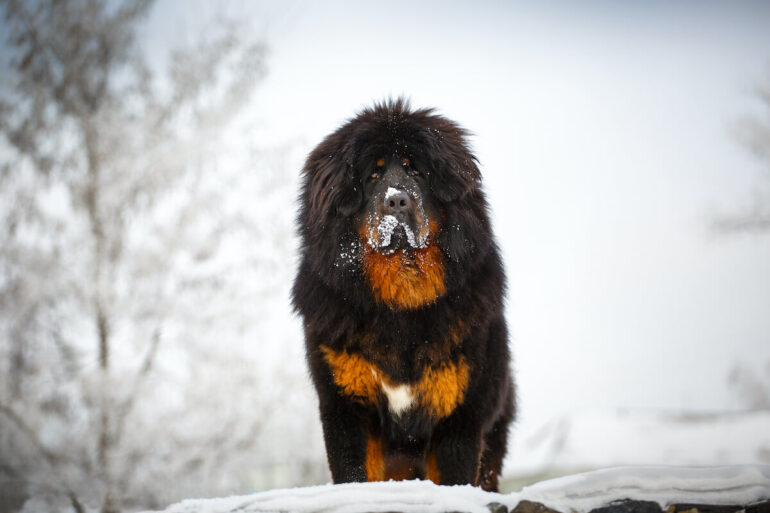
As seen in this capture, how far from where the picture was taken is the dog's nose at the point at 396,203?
356 cm

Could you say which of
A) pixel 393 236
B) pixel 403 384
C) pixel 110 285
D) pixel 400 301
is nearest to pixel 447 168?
pixel 393 236

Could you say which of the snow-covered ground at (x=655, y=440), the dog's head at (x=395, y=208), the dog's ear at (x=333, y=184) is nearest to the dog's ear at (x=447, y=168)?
the dog's head at (x=395, y=208)

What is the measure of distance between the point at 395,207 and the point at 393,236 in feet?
0.56

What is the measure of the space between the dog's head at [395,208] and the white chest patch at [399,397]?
0.47 metres

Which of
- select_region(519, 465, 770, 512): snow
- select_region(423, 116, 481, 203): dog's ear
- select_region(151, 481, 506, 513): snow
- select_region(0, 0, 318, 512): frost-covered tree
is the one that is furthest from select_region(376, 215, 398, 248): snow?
select_region(0, 0, 318, 512): frost-covered tree

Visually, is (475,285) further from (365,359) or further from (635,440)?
(635,440)

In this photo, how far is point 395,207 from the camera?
3.57 meters

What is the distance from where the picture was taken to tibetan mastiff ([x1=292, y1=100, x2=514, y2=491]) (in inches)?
140

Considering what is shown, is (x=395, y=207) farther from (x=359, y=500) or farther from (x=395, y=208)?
(x=359, y=500)

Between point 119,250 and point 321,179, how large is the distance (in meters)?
6.27

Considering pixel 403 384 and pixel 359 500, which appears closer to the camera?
pixel 359 500

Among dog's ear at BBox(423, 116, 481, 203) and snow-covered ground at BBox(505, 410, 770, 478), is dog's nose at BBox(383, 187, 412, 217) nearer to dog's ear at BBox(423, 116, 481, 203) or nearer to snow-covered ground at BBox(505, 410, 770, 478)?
dog's ear at BBox(423, 116, 481, 203)

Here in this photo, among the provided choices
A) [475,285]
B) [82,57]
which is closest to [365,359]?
[475,285]

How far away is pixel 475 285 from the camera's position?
3822 millimetres
